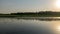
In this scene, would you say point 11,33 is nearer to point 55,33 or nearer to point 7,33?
point 7,33

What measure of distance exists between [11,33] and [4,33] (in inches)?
20.3

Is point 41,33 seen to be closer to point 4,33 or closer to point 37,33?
point 37,33

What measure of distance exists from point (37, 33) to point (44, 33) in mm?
523

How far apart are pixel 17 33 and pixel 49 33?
238 centimetres

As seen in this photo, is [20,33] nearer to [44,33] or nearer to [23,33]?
[23,33]

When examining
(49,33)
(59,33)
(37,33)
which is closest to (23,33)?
(37,33)

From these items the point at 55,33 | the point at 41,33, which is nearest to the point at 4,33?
the point at 41,33

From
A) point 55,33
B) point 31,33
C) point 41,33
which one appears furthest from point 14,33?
point 55,33

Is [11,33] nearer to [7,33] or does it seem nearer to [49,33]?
[7,33]

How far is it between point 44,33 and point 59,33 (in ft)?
3.77

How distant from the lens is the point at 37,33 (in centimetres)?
1155

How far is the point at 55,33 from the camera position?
11.6 m

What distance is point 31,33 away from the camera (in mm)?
11445

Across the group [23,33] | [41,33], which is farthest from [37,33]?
[23,33]
